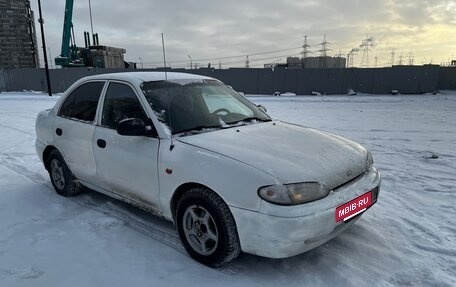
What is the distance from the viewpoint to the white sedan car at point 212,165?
8.62 feet

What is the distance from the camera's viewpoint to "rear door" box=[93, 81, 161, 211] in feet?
10.9

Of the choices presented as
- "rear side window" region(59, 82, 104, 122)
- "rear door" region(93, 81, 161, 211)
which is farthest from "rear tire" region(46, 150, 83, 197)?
"rear door" region(93, 81, 161, 211)

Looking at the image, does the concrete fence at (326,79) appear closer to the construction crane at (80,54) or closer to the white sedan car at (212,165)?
the construction crane at (80,54)

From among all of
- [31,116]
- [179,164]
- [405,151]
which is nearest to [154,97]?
[179,164]

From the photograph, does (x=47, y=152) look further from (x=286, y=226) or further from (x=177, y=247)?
(x=286, y=226)

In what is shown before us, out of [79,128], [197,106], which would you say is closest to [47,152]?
[79,128]

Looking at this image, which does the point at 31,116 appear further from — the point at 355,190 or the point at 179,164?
the point at 355,190

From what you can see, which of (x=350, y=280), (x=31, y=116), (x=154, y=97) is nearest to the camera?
(x=350, y=280)

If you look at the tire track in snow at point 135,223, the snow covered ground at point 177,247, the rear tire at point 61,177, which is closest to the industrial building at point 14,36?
the rear tire at point 61,177

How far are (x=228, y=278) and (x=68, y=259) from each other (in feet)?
4.81

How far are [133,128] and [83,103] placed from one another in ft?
4.85

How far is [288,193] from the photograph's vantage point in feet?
8.47

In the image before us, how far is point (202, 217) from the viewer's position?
2.98m

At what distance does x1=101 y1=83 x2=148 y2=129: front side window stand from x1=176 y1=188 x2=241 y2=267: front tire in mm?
1080
